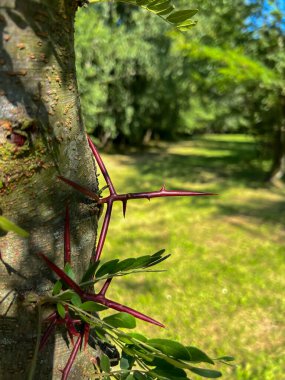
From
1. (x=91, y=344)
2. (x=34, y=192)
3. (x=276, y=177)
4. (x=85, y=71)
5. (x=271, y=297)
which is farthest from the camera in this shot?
(x=85, y=71)

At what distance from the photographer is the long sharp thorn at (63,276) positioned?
2.39 feet

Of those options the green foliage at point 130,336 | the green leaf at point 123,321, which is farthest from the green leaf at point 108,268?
the green leaf at point 123,321

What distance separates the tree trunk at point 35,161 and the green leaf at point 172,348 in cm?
20

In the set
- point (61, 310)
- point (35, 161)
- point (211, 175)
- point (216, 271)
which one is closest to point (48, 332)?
point (61, 310)

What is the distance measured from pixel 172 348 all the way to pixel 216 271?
450 cm

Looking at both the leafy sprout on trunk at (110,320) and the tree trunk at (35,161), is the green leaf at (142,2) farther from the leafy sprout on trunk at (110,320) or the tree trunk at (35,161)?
the leafy sprout on trunk at (110,320)

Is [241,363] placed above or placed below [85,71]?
below

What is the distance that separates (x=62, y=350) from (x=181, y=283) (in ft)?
13.2

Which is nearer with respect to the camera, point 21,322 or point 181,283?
point 21,322

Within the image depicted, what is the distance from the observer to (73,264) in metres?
0.84

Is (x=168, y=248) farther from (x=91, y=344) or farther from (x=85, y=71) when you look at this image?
(x=85, y=71)

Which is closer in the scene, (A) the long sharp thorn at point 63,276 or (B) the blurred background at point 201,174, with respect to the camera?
(A) the long sharp thorn at point 63,276

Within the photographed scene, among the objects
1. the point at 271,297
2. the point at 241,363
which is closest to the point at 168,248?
the point at 271,297

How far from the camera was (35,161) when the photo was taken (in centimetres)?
75
